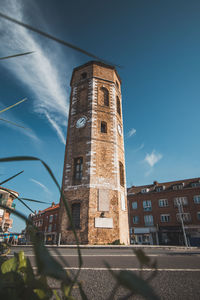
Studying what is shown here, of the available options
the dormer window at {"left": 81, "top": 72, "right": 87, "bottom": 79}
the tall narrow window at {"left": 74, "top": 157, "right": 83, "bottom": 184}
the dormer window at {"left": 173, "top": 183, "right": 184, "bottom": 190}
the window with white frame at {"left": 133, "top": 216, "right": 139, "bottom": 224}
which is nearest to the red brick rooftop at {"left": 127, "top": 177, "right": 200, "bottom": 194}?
the dormer window at {"left": 173, "top": 183, "right": 184, "bottom": 190}

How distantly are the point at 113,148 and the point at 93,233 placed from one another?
20.1ft

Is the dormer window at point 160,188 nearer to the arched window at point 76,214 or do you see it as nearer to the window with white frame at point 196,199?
the window with white frame at point 196,199

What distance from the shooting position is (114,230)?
11227mm

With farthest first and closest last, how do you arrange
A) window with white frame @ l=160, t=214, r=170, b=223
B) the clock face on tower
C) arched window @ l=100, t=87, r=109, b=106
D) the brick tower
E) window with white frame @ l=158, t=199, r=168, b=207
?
window with white frame @ l=158, t=199, r=168, b=207 < window with white frame @ l=160, t=214, r=170, b=223 < arched window @ l=100, t=87, r=109, b=106 < the clock face on tower < the brick tower

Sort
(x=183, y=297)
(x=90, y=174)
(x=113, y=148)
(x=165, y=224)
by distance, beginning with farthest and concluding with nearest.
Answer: (x=165, y=224) → (x=113, y=148) → (x=90, y=174) → (x=183, y=297)

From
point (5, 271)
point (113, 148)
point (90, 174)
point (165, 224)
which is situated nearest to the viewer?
Result: point (5, 271)

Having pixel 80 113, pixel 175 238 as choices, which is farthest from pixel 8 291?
pixel 175 238

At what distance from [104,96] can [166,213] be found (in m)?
22.6

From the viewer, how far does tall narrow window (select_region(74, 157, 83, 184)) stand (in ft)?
41.9

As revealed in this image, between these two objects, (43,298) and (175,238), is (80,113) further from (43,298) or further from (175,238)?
(175,238)

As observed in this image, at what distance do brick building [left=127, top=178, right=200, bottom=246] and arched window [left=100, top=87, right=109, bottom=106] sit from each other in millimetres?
18879

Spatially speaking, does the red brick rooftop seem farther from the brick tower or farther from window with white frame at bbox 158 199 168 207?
the brick tower

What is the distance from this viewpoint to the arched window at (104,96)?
1594 centimetres

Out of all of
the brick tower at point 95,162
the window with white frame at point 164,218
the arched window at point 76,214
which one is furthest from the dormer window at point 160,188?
the arched window at point 76,214
